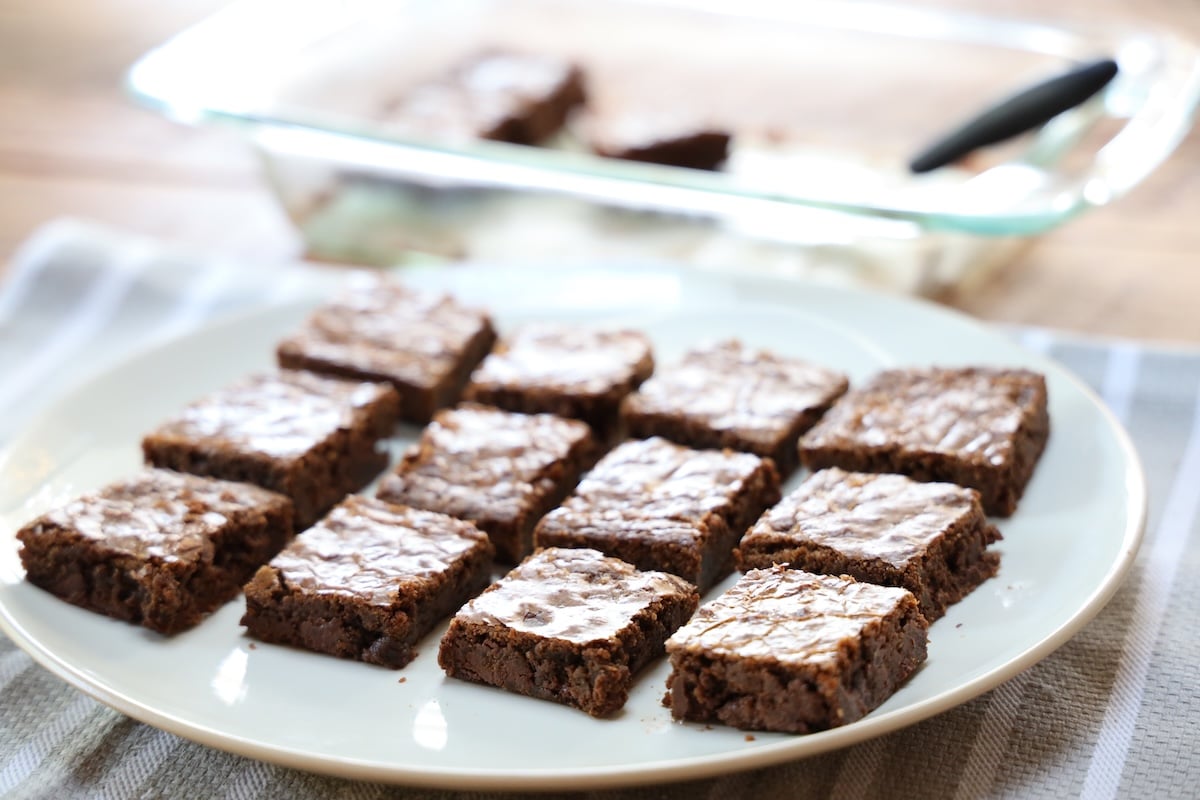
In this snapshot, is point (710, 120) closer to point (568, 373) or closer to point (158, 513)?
point (568, 373)

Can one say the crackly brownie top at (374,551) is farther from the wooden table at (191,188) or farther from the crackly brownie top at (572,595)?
the wooden table at (191,188)

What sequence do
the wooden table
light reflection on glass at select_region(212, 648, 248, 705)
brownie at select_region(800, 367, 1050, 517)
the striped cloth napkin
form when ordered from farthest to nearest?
the wooden table, brownie at select_region(800, 367, 1050, 517), light reflection on glass at select_region(212, 648, 248, 705), the striped cloth napkin

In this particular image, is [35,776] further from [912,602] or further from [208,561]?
[912,602]

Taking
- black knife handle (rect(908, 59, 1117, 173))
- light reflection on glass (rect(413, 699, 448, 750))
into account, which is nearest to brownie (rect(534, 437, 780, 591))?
light reflection on glass (rect(413, 699, 448, 750))

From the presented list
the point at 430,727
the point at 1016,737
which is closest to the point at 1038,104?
the point at 1016,737

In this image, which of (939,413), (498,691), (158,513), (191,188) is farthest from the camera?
(191,188)

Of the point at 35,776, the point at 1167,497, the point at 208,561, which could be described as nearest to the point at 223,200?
the point at 208,561

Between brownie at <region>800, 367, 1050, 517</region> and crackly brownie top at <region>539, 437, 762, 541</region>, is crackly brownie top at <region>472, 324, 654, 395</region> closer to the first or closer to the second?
crackly brownie top at <region>539, 437, 762, 541</region>
